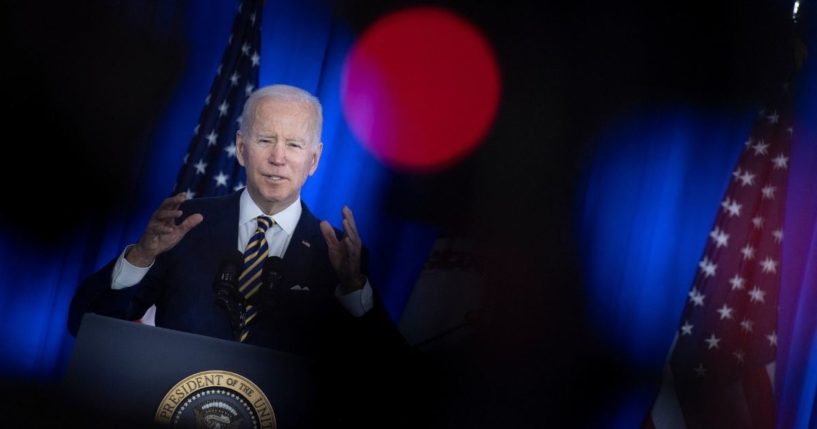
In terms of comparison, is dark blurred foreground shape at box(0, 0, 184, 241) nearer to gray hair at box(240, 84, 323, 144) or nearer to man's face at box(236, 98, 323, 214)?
gray hair at box(240, 84, 323, 144)

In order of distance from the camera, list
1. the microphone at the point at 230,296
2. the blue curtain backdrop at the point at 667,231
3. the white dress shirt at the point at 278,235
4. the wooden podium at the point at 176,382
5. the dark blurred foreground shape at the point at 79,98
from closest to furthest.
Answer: the wooden podium at the point at 176,382, the microphone at the point at 230,296, the white dress shirt at the point at 278,235, the dark blurred foreground shape at the point at 79,98, the blue curtain backdrop at the point at 667,231

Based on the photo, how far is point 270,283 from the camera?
351 centimetres

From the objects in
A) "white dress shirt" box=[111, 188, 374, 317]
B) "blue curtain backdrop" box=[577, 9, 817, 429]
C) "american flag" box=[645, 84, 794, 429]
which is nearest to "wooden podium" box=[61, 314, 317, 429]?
"white dress shirt" box=[111, 188, 374, 317]

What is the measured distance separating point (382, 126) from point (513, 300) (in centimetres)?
122

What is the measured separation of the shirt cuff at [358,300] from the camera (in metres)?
3.67

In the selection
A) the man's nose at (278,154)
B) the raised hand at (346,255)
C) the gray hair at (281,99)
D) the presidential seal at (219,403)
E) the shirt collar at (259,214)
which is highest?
the gray hair at (281,99)

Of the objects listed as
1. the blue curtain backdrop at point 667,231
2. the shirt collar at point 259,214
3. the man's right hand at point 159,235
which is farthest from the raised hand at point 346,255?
the blue curtain backdrop at point 667,231

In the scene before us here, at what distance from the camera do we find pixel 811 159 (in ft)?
13.1

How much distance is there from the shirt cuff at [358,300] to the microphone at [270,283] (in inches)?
12.6

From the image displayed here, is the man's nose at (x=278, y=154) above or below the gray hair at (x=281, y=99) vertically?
below

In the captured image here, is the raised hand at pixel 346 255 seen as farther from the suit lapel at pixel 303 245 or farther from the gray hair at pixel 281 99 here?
the gray hair at pixel 281 99

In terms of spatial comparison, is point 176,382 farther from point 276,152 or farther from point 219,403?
point 276,152

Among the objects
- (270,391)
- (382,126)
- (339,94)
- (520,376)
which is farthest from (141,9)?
(520,376)

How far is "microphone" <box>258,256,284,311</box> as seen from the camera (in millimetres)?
3510
